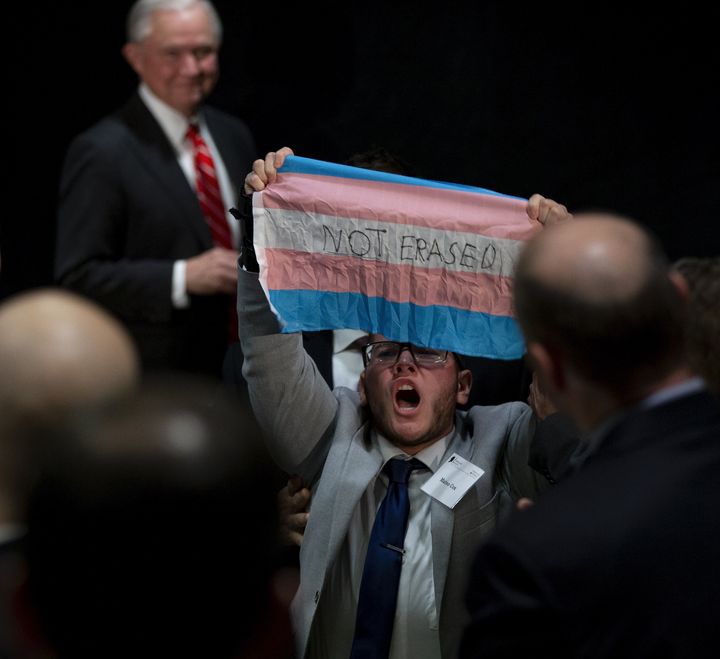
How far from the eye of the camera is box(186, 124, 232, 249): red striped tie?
155 inches

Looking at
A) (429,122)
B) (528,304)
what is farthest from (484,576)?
(429,122)

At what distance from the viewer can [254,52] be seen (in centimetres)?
451

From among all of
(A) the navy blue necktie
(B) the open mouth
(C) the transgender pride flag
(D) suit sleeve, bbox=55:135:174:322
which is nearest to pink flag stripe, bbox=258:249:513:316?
(C) the transgender pride flag

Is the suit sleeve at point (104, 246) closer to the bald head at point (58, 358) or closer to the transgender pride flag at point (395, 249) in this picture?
the transgender pride flag at point (395, 249)

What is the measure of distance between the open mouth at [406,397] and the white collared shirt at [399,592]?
0.65 feet

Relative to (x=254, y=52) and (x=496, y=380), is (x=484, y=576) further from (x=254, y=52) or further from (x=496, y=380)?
(x=254, y=52)

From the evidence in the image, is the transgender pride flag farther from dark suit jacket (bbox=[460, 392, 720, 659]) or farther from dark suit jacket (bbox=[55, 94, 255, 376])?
dark suit jacket (bbox=[460, 392, 720, 659])

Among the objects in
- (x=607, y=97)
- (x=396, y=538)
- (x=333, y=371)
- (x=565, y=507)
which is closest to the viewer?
(x=565, y=507)

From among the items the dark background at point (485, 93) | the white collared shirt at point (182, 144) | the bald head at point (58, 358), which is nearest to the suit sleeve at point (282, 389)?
the bald head at point (58, 358)

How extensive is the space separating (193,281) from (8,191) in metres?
1.10

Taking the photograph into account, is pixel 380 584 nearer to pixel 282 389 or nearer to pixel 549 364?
pixel 282 389

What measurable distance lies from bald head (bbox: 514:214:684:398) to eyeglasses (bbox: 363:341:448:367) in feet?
3.82

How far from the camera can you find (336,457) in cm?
273

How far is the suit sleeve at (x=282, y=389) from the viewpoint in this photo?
2715 millimetres
